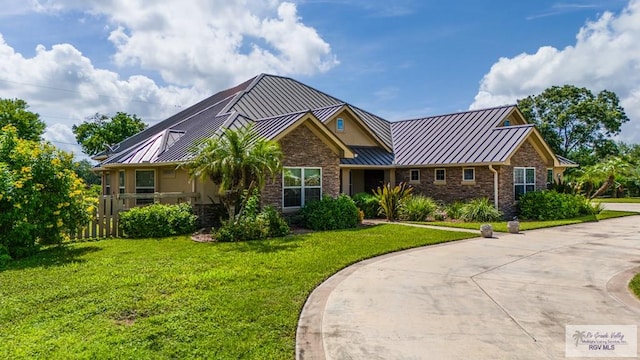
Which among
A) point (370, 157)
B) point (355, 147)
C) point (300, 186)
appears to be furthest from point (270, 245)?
point (355, 147)

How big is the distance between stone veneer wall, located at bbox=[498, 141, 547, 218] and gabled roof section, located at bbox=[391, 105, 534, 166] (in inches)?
35.3

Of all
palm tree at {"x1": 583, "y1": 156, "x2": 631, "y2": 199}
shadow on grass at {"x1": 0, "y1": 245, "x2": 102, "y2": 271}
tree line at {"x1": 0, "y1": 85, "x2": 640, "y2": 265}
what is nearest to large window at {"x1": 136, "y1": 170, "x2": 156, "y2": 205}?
tree line at {"x1": 0, "y1": 85, "x2": 640, "y2": 265}

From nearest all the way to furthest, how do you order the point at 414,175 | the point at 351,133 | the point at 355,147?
the point at 414,175, the point at 351,133, the point at 355,147

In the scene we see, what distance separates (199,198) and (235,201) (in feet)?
7.13

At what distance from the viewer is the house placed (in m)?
16.4

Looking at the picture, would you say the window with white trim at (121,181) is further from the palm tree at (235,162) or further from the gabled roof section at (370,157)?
the gabled roof section at (370,157)

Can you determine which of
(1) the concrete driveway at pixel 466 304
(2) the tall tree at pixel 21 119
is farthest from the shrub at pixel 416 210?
(2) the tall tree at pixel 21 119

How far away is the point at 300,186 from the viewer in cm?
1648

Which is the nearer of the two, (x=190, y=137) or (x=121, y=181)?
(x=190, y=137)

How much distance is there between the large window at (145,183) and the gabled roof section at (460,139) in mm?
12088

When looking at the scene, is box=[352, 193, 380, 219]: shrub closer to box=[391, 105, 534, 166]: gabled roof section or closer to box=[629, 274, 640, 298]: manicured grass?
box=[391, 105, 534, 166]: gabled roof section

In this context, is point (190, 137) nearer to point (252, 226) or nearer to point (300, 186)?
point (300, 186)

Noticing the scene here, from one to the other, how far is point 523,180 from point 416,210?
6237 mm

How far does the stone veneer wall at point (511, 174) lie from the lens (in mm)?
19281
